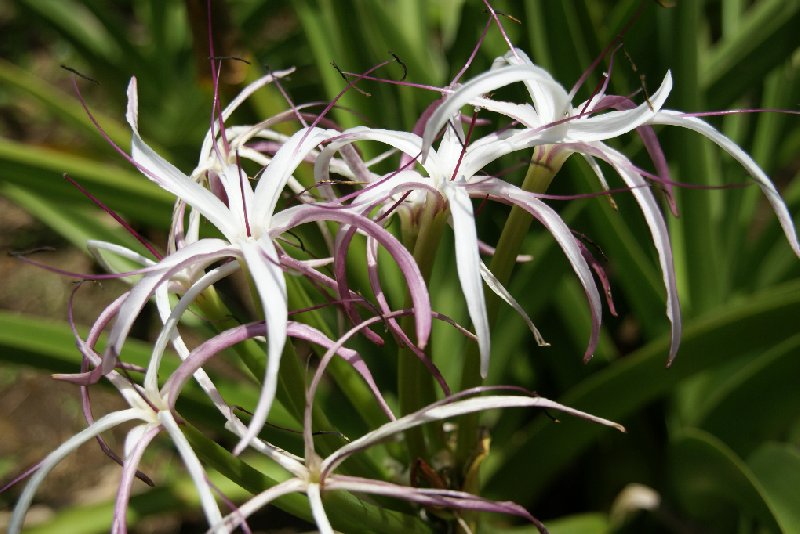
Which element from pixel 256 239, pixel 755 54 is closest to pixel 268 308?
pixel 256 239

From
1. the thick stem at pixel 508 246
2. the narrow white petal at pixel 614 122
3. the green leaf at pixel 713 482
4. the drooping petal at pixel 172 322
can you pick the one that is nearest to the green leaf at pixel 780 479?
the green leaf at pixel 713 482

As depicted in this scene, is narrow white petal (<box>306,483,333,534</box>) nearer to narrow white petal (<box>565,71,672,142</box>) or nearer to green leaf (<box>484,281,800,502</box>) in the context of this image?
narrow white petal (<box>565,71,672,142</box>)

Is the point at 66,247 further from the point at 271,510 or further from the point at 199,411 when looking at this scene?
the point at 199,411

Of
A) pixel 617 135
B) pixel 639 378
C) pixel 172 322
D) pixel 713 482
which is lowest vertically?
pixel 713 482

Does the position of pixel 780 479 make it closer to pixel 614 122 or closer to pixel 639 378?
pixel 639 378

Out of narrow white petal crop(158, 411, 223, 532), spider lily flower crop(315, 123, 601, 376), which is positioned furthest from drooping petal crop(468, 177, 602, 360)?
narrow white petal crop(158, 411, 223, 532)

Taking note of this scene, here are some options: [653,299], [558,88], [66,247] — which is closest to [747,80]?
[653,299]
